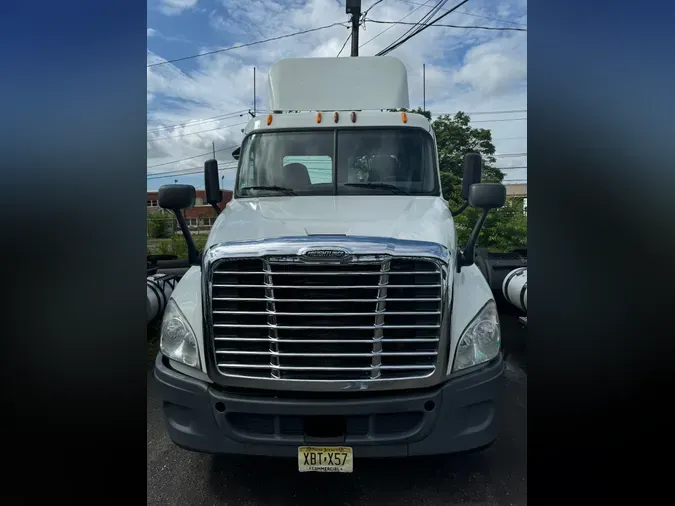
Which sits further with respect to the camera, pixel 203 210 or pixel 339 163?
pixel 203 210

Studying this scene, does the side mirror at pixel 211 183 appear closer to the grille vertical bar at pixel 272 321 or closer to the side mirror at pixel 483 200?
the grille vertical bar at pixel 272 321

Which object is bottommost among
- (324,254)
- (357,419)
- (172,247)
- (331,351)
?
(357,419)

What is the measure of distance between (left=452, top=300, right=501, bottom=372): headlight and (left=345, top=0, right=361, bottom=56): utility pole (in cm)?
1157

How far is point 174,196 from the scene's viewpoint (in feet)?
11.4

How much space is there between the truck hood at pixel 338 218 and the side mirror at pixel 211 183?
67 centimetres

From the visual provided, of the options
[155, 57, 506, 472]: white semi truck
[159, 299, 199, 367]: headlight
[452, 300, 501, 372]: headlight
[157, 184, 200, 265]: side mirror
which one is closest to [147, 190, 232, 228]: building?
[157, 184, 200, 265]: side mirror

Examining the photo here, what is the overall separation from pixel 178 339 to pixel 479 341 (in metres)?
2.00

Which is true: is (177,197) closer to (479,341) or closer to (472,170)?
(479,341)

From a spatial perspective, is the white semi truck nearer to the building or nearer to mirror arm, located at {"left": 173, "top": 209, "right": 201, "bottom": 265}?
mirror arm, located at {"left": 173, "top": 209, "right": 201, "bottom": 265}

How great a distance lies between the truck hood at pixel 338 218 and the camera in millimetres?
2908

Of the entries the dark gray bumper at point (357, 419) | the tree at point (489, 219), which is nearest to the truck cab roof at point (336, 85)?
the tree at point (489, 219)

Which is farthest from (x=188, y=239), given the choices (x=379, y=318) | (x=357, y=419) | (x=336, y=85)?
(x=336, y=85)
